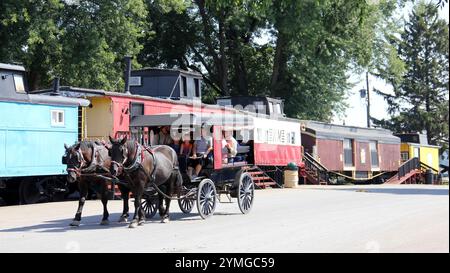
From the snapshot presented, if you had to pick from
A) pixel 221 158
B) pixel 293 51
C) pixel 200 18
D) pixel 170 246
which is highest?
pixel 200 18

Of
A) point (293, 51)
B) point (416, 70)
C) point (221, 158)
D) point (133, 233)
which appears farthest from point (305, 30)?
point (133, 233)

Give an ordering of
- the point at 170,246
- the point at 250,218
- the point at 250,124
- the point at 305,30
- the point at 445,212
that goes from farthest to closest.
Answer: the point at 305,30 → the point at 250,124 → the point at 445,212 → the point at 250,218 → the point at 170,246

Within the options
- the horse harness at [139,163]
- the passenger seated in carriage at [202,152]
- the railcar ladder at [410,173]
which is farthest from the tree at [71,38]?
the railcar ladder at [410,173]

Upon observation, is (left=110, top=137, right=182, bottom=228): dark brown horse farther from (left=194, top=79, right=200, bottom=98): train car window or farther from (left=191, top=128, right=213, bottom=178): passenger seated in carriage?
(left=194, top=79, right=200, bottom=98): train car window

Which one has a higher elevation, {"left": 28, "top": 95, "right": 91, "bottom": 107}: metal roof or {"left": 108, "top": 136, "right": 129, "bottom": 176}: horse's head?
{"left": 28, "top": 95, "right": 91, "bottom": 107}: metal roof

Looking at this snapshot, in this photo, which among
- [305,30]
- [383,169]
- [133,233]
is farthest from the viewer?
[383,169]

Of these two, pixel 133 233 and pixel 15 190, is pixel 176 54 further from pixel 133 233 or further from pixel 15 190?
pixel 133 233

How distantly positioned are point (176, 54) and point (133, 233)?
1448 inches

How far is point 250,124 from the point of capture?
17.1m

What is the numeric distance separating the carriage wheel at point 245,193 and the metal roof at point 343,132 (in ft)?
71.9

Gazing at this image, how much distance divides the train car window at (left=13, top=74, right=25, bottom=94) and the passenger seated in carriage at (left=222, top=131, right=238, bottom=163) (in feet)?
26.5

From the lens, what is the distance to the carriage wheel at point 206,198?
561 inches

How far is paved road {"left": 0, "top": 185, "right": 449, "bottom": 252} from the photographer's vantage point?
33.2 feet

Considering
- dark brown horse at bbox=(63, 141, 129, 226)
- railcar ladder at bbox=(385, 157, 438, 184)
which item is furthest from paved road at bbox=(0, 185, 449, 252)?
railcar ladder at bbox=(385, 157, 438, 184)
